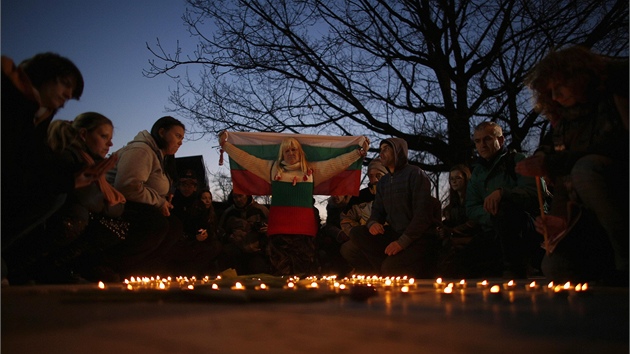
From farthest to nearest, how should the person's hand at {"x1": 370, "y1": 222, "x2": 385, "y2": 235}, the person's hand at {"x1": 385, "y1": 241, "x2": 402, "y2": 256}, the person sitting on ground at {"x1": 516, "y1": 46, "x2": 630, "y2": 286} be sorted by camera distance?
the person's hand at {"x1": 370, "y1": 222, "x2": 385, "y2": 235} → the person's hand at {"x1": 385, "y1": 241, "x2": 402, "y2": 256} → the person sitting on ground at {"x1": 516, "y1": 46, "x2": 630, "y2": 286}

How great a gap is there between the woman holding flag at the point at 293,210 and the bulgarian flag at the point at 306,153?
0.80ft

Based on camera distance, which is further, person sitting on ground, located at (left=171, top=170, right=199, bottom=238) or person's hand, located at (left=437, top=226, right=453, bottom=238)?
person sitting on ground, located at (left=171, top=170, right=199, bottom=238)

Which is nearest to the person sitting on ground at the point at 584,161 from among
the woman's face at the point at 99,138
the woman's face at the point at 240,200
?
the woman's face at the point at 99,138

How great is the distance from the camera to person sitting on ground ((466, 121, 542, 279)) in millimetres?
4711

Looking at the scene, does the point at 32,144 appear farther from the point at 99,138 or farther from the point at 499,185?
the point at 499,185

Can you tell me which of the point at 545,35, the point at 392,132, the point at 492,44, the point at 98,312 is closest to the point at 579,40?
the point at 545,35

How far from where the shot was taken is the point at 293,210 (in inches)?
256

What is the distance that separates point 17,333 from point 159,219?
299 centimetres

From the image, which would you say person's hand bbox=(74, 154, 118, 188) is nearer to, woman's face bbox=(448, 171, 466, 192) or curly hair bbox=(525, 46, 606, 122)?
curly hair bbox=(525, 46, 606, 122)

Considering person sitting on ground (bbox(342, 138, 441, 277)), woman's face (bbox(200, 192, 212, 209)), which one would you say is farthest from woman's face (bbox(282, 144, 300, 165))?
person sitting on ground (bbox(342, 138, 441, 277))

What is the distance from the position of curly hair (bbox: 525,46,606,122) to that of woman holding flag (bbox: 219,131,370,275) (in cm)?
374

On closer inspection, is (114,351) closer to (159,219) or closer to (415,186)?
(159,219)

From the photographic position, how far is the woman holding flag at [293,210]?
641cm

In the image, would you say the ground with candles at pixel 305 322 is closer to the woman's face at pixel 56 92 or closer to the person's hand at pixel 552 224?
the person's hand at pixel 552 224
